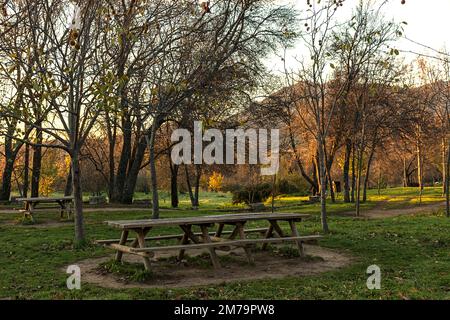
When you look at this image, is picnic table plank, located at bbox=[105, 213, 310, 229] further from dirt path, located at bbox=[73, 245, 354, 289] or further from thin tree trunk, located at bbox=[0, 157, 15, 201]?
thin tree trunk, located at bbox=[0, 157, 15, 201]

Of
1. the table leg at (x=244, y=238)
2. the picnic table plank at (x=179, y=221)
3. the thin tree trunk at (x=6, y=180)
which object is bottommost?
the table leg at (x=244, y=238)

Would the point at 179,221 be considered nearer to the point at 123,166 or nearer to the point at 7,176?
the point at 123,166

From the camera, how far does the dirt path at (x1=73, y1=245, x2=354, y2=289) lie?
7.41 m

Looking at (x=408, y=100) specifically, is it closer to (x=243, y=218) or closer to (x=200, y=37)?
(x=200, y=37)

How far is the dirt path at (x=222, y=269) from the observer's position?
741 cm

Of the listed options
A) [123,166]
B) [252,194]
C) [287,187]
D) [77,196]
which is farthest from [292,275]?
[287,187]

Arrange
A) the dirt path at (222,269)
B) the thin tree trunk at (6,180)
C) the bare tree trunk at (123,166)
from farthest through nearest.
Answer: the thin tree trunk at (6,180)
the bare tree trunk at (123,166)
the dirt path at (222,269)

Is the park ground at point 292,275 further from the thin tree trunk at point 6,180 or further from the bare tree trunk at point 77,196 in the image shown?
the thin tree trunk at point 6,180

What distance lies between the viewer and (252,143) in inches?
1188

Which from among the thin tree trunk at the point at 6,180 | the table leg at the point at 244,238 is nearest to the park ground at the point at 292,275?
the table leg at the point at 244,238

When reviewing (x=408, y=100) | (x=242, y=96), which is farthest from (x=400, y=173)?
(x=242, y=96)
